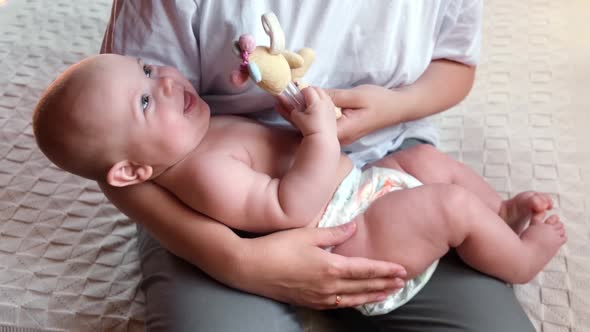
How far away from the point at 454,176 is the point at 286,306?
33 centimetres

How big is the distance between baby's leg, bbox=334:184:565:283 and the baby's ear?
277mm

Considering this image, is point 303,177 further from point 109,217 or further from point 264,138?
point 109,217

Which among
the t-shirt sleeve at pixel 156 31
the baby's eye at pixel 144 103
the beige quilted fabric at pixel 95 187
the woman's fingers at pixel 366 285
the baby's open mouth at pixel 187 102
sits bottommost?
the beige quilted fabric at pixel 95 187

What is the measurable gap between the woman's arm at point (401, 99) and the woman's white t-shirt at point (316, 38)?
2 centimetres

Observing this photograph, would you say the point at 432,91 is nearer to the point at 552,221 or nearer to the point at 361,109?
the point at 361,109

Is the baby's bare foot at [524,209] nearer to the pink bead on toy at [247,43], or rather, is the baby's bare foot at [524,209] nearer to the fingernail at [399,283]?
the fingernail at [399,283]

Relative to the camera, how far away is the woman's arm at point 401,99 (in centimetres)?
90

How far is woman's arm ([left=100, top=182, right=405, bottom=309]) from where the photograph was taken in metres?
0.80

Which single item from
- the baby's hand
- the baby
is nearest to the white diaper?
the baby

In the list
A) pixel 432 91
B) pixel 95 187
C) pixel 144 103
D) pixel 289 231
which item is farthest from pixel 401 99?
pixel 95 187

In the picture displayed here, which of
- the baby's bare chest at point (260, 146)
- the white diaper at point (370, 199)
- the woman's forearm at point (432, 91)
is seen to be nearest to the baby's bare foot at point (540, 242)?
the white diaper at point (370, 199)

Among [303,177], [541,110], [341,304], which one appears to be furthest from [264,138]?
[541,110]

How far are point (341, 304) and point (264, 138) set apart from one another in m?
0.25

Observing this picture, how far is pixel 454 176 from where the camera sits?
0.98m
